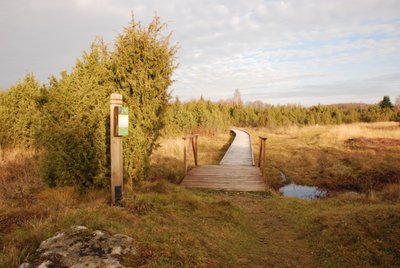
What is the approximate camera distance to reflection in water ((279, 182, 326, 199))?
10.3m

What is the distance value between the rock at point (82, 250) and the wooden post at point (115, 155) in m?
1.70

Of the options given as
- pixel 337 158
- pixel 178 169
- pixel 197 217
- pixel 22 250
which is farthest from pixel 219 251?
pixel 337 158

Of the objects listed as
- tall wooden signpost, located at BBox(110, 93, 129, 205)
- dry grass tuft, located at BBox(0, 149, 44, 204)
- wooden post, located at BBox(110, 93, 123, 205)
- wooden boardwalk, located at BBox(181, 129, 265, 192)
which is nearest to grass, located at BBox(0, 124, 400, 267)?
dry grass tuft, located at BBox(0, 149, 44, 204)

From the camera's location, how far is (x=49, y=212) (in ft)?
14.4

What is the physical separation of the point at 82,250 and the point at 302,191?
9.64m

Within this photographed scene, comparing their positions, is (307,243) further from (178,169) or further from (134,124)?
(178,169)

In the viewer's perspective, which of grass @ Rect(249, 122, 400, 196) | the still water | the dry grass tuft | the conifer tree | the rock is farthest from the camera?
the conifer tree

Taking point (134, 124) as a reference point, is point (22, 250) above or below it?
below

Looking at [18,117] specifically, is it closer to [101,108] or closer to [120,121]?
[101,108]

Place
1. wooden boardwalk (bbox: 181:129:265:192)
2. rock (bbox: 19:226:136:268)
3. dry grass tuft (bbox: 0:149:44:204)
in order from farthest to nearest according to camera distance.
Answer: wooden boardwalk (bbox: 181:129:265:192) → dry grass tuft (bbox: 0:149:44:204) → rock (bbox: 19:226:136:268)

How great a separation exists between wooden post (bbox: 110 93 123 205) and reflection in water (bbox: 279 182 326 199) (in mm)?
6939

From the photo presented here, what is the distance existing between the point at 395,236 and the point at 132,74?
5847mm

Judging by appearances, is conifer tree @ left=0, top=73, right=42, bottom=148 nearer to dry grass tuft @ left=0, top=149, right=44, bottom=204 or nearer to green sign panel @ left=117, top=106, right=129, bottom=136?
dry grass tuft @ left=0, top=149, right=44, bottom=204

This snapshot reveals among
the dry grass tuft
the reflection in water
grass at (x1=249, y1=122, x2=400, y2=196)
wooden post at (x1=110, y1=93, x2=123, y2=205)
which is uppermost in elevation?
wooden post at (x1=110, y1=93, x2=123, y2=205)
